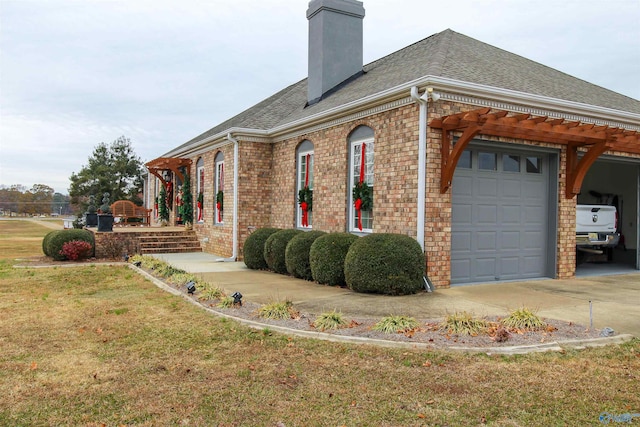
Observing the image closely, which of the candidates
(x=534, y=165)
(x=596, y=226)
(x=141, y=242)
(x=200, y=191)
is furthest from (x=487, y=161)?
(x=141, y=242)

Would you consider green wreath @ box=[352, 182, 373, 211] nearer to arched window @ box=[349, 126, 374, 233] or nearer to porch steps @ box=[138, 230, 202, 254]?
arched window @ box=[349, 126, 374, 233]

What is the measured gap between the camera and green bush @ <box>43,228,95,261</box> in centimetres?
1391

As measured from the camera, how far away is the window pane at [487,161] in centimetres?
941

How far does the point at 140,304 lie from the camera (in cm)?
754

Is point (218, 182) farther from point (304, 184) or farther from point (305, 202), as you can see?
point (305, 202)

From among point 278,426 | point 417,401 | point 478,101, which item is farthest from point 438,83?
point 278,426

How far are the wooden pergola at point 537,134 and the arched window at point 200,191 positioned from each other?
10.3 metres

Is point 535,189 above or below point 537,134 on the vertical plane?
below

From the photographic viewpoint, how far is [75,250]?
1375 cm

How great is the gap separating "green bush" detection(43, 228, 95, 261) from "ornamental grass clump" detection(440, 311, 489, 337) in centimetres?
1202

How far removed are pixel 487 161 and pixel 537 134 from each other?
1.02 metres

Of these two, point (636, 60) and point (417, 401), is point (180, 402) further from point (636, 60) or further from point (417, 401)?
point (636, 60)

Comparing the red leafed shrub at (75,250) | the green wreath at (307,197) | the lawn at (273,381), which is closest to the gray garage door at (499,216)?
the green wreath at (307,197)

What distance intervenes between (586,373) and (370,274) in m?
4.10
